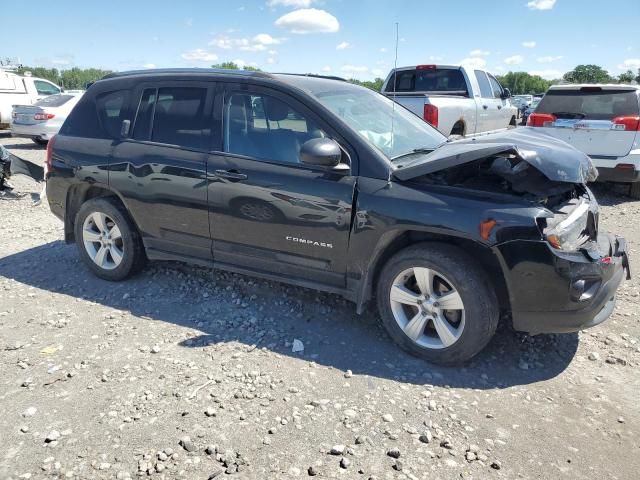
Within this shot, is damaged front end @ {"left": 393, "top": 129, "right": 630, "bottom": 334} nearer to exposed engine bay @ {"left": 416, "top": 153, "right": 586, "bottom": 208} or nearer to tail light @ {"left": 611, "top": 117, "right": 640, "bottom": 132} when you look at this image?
exposed engine bay @ {"left": 416, "top": 153, "right": 586, "bottom": 208}

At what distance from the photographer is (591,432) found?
2750mm

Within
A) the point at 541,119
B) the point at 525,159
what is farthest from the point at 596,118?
the point at 525,159

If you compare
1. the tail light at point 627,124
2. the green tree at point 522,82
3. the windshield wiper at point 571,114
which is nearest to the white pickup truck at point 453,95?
the windshield wiper at point 571,114

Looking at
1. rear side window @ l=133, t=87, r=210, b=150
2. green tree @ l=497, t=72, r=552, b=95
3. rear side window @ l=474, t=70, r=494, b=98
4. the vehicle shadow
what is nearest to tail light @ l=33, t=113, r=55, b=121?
the vehicle shadow

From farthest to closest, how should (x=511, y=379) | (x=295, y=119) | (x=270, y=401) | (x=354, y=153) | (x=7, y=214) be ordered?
1. (x=7, y=214)
2. (x=295, y=119)
3. (x=354, y=153)
4. (x=511, y=379)
5. (x=270, y=401)

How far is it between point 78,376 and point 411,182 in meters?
2.53

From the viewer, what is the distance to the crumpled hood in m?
3.09

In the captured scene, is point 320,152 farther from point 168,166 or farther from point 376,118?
point 168,166

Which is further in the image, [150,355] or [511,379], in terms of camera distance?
[150,355]

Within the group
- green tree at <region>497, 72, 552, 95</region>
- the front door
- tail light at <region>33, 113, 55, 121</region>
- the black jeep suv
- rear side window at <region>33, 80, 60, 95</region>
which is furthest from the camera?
green tree at <region>497, 72, 552, 95</region>

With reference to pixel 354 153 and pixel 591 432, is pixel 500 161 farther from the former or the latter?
pixel 591 432

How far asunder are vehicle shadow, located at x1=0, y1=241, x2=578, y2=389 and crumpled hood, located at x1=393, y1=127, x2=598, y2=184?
1.23 m

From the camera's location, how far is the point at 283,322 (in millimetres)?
3947

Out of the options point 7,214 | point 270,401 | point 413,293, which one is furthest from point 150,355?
point 7,214
